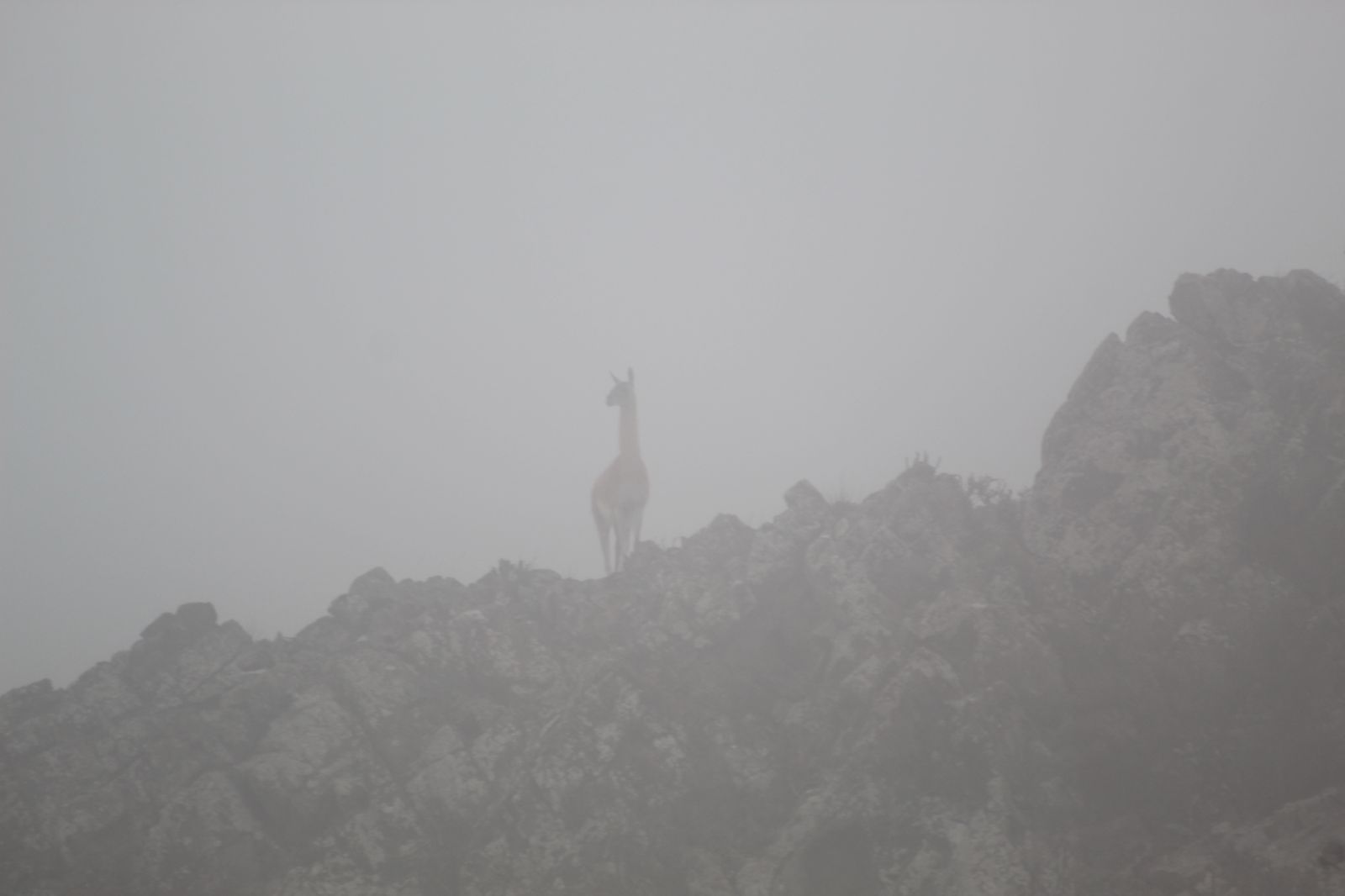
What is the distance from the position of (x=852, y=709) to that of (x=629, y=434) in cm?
1194

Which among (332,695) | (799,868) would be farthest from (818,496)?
(332,695)

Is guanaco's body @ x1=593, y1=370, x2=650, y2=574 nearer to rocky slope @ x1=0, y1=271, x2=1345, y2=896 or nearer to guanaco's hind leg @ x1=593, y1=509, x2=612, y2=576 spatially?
guanaco's hind leg @ x1=593, y1=509, x2=612, y2=576

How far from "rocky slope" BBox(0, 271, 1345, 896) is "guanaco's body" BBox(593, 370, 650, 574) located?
19.4ft

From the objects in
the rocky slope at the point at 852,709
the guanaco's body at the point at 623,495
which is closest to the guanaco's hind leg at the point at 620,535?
the guanaco's body at the point at 623,495

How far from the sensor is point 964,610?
1227 cm

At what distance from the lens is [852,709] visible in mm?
11602

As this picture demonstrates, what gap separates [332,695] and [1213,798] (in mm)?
12137

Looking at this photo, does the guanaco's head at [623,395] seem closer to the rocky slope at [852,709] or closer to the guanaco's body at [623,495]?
the guanaco's body at [623,495]

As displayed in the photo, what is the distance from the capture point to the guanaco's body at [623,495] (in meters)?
21.2

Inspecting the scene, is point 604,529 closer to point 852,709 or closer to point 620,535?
point 620,535

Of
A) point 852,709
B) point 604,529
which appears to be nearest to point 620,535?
point 604,529

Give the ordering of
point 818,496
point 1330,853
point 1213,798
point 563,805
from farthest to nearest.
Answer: point 818,496, point 563,805, point 1213,798, point 1330,853

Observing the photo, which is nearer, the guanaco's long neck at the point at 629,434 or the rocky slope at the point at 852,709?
the rocky slope at the point at 852,709

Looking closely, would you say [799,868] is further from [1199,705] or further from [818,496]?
[818,496]
